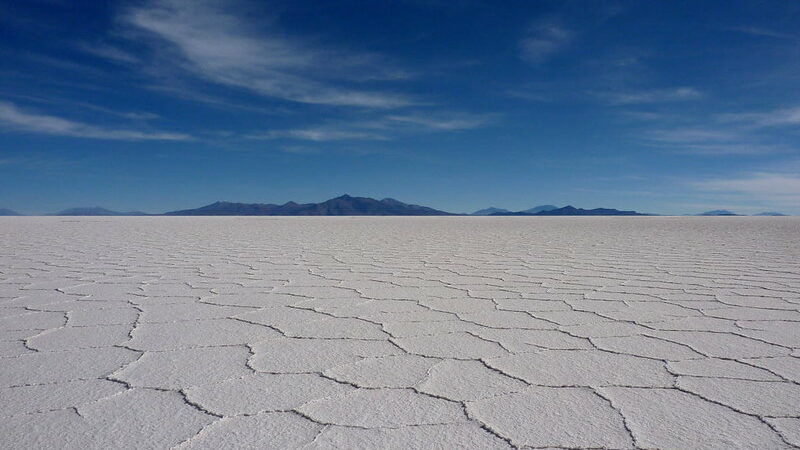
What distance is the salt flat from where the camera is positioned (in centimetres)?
104

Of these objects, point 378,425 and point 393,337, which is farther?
point 393,337

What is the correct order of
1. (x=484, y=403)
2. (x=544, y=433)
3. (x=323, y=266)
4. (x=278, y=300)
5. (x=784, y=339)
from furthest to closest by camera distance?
(x=323, y=266)
(x=278, y=300)
(x=784, y=339)
(x=484, y=403)
(x=544, y=433)

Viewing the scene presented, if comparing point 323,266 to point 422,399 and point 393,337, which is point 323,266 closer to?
point 393,337

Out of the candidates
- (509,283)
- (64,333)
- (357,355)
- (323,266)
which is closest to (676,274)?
(509,283)

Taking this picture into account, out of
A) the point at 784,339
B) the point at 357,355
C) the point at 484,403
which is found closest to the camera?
the point at 484,403

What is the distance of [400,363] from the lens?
1462mm

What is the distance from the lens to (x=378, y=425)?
3.48ft

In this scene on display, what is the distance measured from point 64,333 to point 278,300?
85cm

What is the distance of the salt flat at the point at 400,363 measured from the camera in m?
1.04

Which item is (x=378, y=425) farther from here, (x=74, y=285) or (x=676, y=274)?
(x=676, y=274)

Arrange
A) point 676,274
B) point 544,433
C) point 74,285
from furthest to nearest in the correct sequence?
point 676,274 → point 74,285 → point 544,433

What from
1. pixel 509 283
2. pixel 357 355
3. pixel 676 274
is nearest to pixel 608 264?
pixel 676 274

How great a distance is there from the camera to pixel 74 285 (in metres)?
2.88

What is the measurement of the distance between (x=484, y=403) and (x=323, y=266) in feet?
9.16
